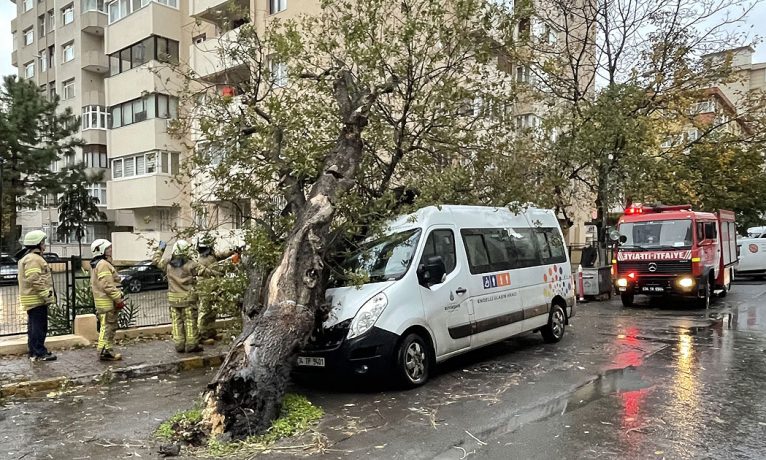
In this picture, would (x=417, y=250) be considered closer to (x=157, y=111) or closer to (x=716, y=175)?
(x=716, y=175)

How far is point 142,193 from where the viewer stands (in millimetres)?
29172

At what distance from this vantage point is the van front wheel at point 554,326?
9.94m

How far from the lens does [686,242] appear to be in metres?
14.8

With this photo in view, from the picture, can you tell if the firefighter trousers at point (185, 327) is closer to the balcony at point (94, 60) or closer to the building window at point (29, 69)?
the balcony at point (94, 60)

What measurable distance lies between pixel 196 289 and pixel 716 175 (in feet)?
64.1

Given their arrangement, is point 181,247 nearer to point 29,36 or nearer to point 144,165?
point 144,165

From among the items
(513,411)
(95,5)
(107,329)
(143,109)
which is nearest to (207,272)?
(107,329)

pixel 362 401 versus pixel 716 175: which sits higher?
pixel 716 175

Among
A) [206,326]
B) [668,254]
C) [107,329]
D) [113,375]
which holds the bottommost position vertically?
[113,375]

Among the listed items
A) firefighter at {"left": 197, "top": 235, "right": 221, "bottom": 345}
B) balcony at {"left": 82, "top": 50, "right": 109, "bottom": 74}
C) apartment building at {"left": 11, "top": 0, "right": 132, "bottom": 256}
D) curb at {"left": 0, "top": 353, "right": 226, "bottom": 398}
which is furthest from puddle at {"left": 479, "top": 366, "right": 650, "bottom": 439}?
balcony at {"left": 82, "top": 50, "right": 109, "bottom": 74}

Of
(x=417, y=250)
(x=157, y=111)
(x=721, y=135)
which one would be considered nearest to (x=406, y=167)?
(x=417, y=250)

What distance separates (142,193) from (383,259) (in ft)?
81.0

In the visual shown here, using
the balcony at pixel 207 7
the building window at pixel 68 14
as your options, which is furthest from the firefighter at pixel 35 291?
the building window at pixel 68 14

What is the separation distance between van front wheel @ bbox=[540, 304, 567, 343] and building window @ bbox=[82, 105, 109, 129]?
3400 centimetres
